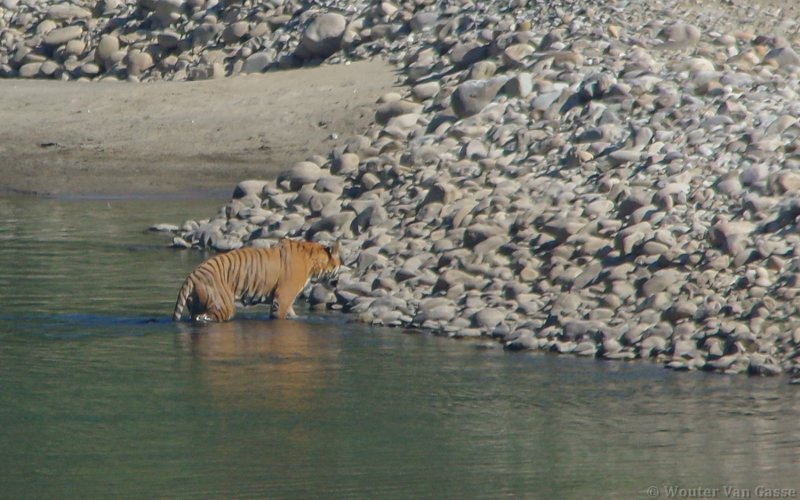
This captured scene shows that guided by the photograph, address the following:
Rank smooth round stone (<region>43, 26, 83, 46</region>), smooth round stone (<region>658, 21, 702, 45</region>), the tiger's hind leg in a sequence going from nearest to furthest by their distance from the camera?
the tiger's hind leg
smooth round stone (<region>658, 21, 702, 45</region>)
smooth round stone (<region>43, 26, 83, 46</region>)

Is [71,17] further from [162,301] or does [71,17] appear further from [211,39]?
[162,301]

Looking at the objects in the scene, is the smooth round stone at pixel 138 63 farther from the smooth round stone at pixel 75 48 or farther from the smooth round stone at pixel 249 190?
the smooth round stone at pixel 249 190

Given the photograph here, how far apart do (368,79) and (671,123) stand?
859 cm

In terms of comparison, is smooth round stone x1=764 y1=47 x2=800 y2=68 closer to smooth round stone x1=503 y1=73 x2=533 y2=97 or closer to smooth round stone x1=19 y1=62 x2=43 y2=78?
smooth round stone x1=503 y1=73 x2=533 y2=97

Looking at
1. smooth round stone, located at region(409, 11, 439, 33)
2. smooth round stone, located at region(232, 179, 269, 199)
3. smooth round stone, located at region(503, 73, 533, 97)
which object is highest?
smooth round stone, located at region(409, 11, 439, 33)

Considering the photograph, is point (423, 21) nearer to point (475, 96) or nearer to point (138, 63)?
point (475, 96)

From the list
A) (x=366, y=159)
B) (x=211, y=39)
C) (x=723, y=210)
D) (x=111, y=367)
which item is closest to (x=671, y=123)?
(x=723, y=210)

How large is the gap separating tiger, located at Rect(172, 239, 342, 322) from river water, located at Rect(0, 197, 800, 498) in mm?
188

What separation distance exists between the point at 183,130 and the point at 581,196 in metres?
10.7

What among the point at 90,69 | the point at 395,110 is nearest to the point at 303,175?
the point at 395,110

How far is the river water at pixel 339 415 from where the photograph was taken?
946cm

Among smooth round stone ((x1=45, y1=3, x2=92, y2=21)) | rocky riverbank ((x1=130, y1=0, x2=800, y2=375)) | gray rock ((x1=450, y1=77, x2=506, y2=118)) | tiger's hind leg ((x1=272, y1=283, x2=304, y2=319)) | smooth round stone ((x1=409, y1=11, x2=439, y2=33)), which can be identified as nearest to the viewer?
rocky riverbank ((x1=130, y1=0, x2=800, y2=375))

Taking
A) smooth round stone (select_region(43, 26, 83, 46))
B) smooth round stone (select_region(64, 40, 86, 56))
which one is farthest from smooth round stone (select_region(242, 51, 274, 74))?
smooth round stone (select_region(43, 26, 83, 46))

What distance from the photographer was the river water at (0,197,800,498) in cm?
946
